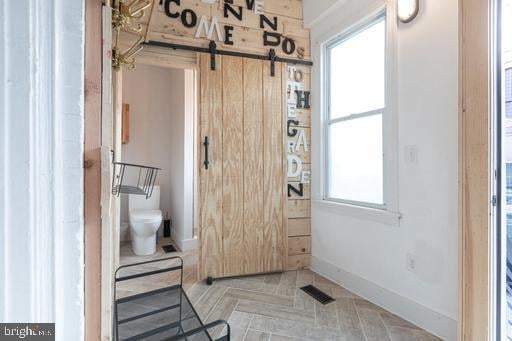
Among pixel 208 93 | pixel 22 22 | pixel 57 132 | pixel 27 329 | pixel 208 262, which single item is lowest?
pixel 208 262

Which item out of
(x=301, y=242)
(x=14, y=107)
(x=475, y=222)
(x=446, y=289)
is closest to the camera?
(x=14, y=107)

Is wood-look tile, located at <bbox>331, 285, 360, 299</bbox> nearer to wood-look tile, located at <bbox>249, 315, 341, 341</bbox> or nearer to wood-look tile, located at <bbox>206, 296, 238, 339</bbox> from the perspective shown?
wood-look tile, located at <bbox>249, 315, 341, 341</bbox>

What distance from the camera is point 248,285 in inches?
95.6

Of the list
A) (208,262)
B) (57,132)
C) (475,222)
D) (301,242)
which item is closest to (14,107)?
(57,132)

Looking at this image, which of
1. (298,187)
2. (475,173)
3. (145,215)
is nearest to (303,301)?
(298,187)

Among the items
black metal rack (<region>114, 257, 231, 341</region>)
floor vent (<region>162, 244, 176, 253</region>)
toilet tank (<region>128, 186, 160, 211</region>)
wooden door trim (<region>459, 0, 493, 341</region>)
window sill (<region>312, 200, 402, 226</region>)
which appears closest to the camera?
wooden door trim (<region>459, 0, 493, 341</region>)

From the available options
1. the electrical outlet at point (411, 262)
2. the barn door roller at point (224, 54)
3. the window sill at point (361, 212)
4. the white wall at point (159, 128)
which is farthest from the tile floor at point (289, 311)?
the barn door roller at point (224, 54)

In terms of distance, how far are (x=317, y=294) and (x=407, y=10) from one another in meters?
2.17

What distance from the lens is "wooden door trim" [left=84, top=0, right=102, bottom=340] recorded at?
0.43 m

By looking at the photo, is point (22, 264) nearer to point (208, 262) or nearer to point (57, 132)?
point (57, 132)

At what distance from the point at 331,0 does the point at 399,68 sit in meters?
0.99

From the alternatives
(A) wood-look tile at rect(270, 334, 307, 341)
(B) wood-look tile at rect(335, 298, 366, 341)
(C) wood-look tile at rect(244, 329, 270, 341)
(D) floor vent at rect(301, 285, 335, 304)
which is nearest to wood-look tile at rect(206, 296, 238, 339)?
(C) wood-look tile at rect(244, 329, 270, 341)

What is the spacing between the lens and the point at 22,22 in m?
0.34

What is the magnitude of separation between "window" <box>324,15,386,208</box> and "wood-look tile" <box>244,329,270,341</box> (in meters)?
1.23
